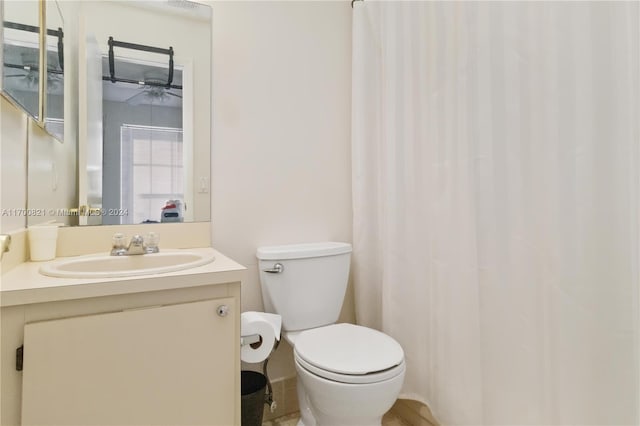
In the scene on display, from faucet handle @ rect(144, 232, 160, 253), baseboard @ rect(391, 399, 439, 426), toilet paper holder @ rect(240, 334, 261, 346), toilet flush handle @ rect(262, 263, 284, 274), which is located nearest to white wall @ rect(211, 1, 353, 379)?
toilet flush handle @ rect(262, 263, 284, 274)

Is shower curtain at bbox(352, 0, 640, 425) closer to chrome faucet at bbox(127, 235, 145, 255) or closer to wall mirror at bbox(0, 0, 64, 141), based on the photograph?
chrome faucet at bbox(127, 235, 145, 255)

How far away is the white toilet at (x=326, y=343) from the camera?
1130mm

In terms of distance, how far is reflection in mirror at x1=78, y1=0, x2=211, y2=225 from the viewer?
4.51 ft

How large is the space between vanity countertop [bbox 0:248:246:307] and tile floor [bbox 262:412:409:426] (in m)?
0.95

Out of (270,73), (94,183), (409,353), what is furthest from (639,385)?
(94,183)

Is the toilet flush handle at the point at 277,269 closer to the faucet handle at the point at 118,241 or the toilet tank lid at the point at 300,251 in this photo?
the toilet tank lid at the point at 300,251

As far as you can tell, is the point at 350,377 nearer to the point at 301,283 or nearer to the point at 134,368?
the point at 301,283

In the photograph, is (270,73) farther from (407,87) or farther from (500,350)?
(500,350)

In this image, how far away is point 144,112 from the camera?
1.43m

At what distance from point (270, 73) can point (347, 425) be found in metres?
1.47

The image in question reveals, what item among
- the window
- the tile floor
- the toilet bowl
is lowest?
the tile floor

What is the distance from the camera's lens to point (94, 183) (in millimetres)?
1375

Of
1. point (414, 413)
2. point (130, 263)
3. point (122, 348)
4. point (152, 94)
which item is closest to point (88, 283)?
point (122, 348)

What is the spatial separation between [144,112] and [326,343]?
3.78ft
